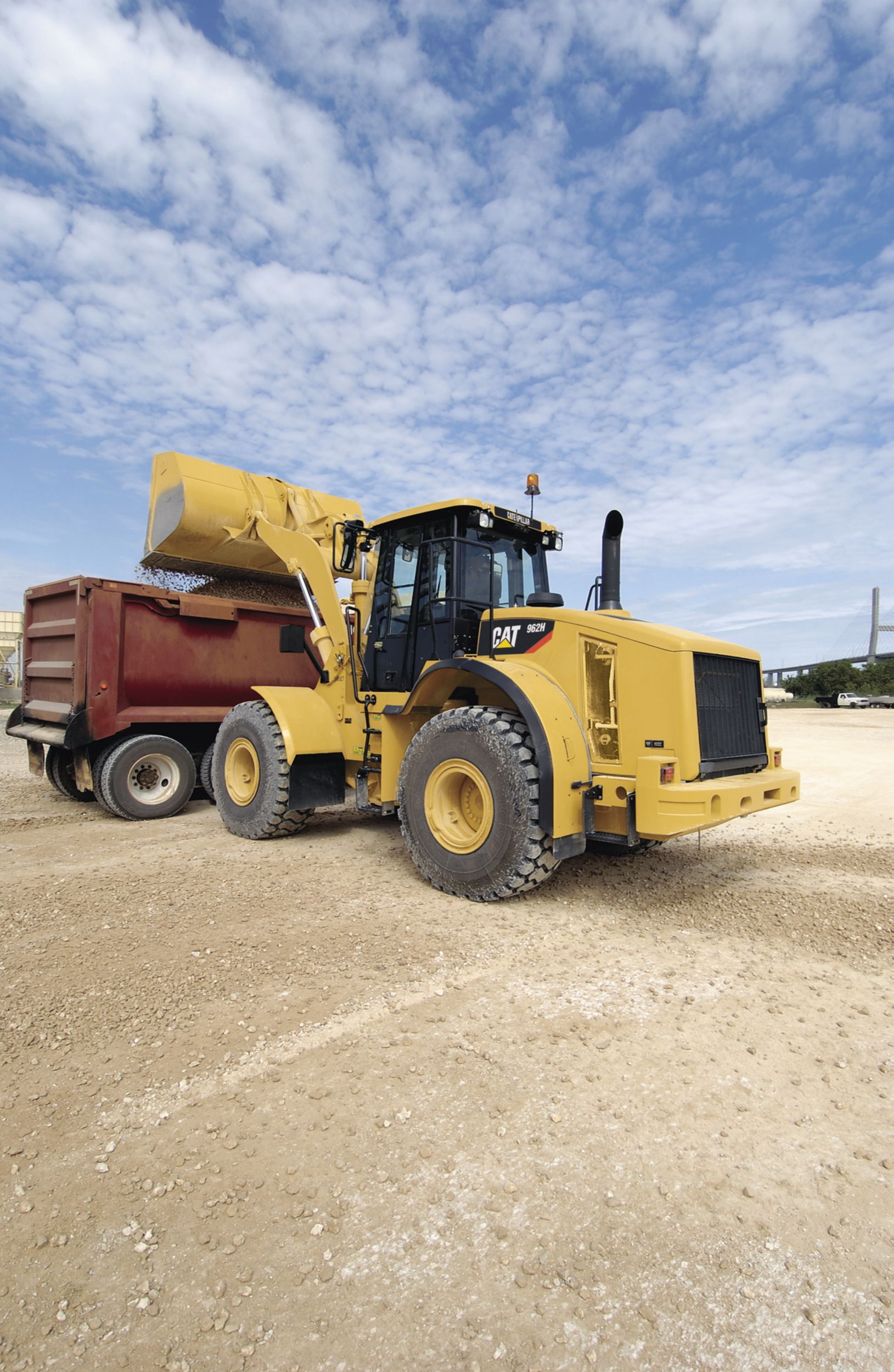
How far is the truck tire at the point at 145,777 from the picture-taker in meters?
7.48

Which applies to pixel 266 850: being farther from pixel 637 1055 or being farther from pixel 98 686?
pixel 637 1055

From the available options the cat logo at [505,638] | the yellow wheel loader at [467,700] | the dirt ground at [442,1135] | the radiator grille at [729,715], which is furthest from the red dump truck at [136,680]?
the radiator grille at [729,715]

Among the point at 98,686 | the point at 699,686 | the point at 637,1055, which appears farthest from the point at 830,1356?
the point at 98,686

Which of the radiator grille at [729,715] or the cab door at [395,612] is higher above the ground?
the cab door at [395,612]

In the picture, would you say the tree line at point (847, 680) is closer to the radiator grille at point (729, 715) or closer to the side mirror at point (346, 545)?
the radiator grille at point (729, 715)

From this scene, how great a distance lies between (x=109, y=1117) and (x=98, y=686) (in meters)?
5.65

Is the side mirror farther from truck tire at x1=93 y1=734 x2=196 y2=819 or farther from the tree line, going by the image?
the tree line

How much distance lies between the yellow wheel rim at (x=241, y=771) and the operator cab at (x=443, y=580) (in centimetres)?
132

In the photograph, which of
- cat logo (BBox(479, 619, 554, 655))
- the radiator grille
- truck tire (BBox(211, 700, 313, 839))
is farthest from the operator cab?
the radiator grille

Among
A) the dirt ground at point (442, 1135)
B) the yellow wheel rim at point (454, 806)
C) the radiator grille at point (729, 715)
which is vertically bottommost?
the dirt ground at point (442, 1135)

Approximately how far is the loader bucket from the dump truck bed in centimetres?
59

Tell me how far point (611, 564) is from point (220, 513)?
392cm

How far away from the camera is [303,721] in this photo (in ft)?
21.7

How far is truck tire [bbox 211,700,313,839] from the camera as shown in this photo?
21.1 feet
